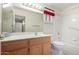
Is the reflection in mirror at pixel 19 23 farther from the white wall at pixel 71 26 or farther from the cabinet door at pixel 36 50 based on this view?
the white wall at pixel 71 26

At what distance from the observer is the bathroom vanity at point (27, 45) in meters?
1.16

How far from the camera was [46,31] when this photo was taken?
4.22 ft

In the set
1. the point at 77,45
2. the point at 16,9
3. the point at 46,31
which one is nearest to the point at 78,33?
the point at 77,45

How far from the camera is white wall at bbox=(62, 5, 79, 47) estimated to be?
4.07 ft

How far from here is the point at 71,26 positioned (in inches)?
49.8

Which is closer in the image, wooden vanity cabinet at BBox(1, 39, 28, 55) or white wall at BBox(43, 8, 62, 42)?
wooden vanity cabinet at BBox(1, 39, 28, 55)

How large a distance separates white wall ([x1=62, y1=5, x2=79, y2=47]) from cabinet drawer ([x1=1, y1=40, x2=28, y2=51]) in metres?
0.46

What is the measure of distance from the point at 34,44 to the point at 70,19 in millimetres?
500

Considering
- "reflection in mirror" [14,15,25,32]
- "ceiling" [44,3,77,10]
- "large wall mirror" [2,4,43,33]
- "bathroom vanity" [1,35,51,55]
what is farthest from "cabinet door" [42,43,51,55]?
"ceiling" [44,3,77,10]

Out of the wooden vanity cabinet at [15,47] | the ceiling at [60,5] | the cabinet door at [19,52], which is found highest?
the ceiling at [60,5]

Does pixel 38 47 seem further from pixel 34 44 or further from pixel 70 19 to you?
pixel 70 19

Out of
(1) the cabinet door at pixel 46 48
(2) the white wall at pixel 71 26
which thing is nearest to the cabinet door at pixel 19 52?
(1) the cabinet door at pixel 46 48

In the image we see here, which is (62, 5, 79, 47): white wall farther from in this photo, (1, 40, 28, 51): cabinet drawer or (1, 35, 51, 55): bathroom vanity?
(1, 40, 28, 51): cabinet drawer

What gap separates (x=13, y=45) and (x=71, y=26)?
2.22 feet
